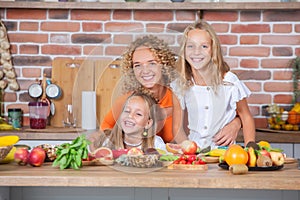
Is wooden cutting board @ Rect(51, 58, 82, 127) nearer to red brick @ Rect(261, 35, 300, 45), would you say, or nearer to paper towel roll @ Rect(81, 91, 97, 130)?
red brick @ Rect(261, 35, 300, 45)

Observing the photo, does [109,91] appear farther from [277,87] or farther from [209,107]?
[277,87]

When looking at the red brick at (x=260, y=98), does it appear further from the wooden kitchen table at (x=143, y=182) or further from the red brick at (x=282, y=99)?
the wooden kitchen table at (x=143, y=182)

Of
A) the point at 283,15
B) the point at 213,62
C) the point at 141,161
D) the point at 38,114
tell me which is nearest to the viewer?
the point at 141,161

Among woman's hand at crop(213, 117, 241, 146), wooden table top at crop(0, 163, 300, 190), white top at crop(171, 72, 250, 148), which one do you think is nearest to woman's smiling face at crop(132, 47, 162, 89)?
white top at crop(171, 72, 250, 148)

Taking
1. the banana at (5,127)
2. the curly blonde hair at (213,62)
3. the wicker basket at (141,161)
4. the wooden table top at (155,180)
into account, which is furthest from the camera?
the banana at (5,127)

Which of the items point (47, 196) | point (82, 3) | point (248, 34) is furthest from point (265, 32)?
point (47, 196)

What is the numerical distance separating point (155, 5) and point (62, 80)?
0.84 metres

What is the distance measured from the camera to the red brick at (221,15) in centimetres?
400

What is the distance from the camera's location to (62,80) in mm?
4004

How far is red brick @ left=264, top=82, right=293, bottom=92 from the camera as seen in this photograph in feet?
13.1

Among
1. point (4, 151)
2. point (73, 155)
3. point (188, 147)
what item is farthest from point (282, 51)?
point (4, 151)

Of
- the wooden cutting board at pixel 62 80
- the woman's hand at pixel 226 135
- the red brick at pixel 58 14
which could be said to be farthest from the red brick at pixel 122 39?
the red brick at pixel 58 14

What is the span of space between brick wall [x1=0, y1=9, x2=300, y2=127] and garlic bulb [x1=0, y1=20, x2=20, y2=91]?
0.19 feet

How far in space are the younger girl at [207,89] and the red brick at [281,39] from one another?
115 centimetres
